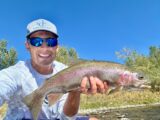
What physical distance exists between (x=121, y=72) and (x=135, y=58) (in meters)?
53.7

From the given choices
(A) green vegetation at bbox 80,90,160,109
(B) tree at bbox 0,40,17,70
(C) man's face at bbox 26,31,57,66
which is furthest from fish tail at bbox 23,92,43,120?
(B) tree at bbox 0,40,17,70

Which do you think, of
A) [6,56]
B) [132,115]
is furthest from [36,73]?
[6,56]

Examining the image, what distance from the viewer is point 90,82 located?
189 inches

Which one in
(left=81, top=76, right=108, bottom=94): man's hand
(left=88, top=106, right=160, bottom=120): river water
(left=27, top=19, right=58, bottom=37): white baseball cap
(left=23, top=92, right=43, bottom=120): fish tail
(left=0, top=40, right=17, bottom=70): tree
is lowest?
(left=23, top=92, right=43, bottom=120): fish tail

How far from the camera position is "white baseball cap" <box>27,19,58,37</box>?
5469 mm

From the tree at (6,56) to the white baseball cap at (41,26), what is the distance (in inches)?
2471

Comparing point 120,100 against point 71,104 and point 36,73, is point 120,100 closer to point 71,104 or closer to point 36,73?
point 71,104

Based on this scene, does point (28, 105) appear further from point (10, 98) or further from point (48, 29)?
point (48, 29)

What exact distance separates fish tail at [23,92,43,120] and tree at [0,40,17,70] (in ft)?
207

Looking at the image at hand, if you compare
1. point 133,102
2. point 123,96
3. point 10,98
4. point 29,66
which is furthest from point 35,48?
point 123,96

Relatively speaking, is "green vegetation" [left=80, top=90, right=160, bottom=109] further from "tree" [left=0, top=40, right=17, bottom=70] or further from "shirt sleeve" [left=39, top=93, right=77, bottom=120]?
"tree" [left=0, top=40, right=17, bottom=70]

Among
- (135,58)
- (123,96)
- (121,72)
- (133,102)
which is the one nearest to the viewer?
(121,72)

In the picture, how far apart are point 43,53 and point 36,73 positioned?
0.94ft

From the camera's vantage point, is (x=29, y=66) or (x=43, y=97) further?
(x=29, y=66)
